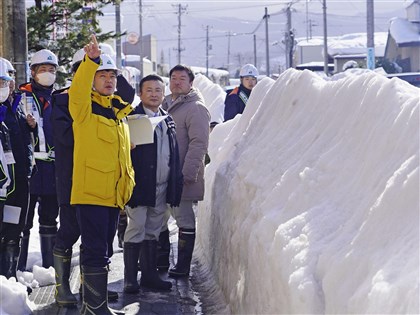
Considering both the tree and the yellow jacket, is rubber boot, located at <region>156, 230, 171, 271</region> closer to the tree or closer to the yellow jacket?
the yellow jacket

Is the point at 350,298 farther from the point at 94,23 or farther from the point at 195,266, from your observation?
the point at 94,23

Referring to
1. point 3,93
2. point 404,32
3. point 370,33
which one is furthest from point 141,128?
point 404,32

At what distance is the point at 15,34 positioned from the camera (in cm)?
1226

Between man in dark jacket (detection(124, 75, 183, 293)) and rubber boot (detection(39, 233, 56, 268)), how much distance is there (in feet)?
3.35

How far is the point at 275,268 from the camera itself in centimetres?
526

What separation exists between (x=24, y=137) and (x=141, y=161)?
3.21 feet

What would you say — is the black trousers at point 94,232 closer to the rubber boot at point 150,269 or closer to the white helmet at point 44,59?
the rubber boot at point 150,269

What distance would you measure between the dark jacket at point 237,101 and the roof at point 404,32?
5263 centimetres

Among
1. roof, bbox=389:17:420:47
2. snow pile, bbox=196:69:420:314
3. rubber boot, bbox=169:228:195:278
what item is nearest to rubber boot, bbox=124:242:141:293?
snow pile, bbox=196:69:420:314

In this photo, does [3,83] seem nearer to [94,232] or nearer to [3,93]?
[3,93]

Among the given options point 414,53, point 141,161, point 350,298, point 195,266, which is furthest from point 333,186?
point 414,53

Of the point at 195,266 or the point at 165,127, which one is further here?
the point at 195,266

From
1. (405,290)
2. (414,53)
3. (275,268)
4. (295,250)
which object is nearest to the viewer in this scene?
(405,290)

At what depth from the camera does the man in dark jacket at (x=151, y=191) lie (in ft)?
26.7
